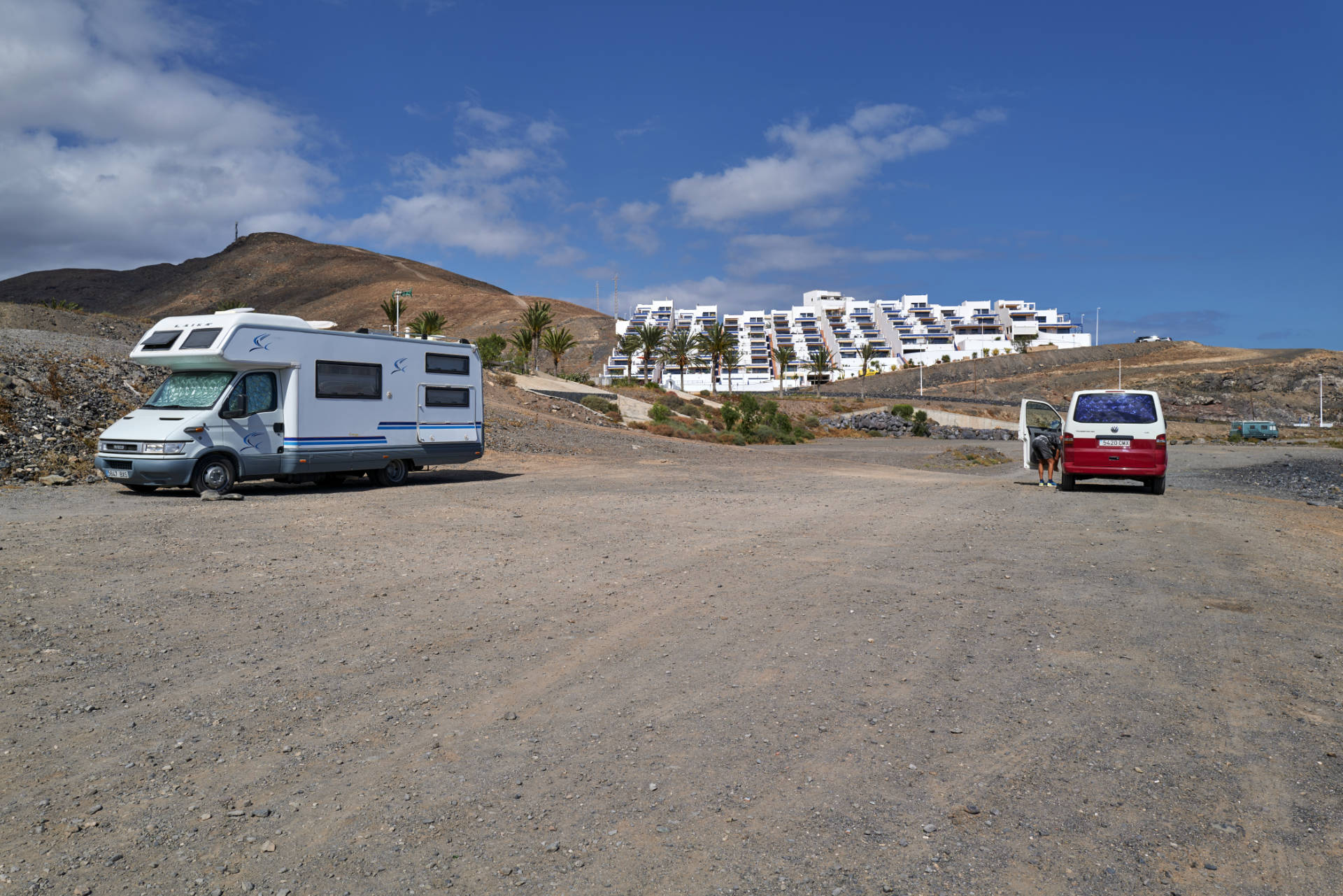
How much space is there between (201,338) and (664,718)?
13455 millimetres

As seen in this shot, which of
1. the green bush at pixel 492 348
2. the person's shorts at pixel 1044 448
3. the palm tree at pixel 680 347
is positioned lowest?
the person's shorts at pixel 1044 448

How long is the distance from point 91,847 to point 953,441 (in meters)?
59.7

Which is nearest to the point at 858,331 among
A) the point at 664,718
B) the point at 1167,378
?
the point at 1167,378

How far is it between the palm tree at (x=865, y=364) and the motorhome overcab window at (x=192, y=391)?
263 feet

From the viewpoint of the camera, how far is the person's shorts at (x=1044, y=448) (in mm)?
17844

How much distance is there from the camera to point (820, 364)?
109312 millimetres

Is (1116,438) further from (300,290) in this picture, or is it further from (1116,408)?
(300,290)

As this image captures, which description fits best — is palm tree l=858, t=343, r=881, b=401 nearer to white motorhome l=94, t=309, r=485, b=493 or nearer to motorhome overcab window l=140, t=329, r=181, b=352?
white motorhome l=94, t=309, r=485, b=493

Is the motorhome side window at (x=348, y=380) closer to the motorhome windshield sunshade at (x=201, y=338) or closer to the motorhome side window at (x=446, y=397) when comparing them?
the motorhome side window at (x=446, y=397)

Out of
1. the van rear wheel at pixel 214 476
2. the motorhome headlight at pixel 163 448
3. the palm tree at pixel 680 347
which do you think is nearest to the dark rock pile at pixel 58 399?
the motorhome headlight at pixel 163 448

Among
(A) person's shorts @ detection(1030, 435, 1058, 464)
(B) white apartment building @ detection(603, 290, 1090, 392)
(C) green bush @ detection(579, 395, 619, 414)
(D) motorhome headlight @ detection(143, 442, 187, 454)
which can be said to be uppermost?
(B) white apartment building @ detection(603, 290, 1090, 392)

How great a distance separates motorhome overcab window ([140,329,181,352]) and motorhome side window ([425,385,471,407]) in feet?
15.2

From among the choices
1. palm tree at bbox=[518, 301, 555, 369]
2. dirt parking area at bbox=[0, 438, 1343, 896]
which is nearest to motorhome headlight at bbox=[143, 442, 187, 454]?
dirt parking area at bbox=[0, 438, 1343, 896]

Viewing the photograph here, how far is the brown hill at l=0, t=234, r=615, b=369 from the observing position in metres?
142
